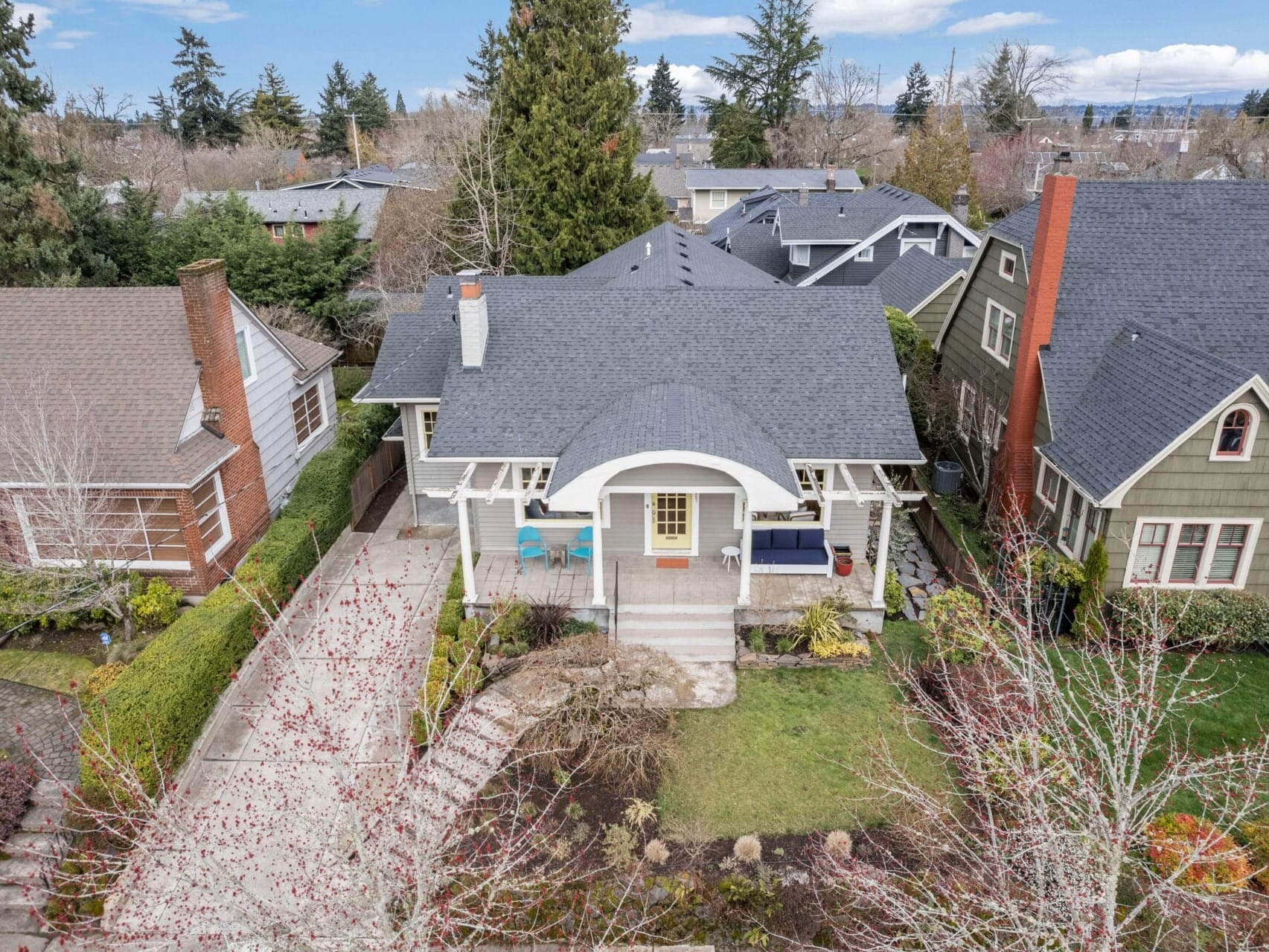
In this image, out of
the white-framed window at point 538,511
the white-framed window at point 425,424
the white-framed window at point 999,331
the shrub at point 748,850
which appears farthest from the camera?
the white-framed window at point 999,331

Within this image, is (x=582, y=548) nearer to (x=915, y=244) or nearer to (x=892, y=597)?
(x=892, y=597)

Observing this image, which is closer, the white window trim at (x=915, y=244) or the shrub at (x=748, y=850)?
the shrub at (x=748, y=850)

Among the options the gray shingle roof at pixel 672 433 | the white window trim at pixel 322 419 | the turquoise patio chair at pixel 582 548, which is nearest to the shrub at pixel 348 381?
the white window trim at pixel 322 419

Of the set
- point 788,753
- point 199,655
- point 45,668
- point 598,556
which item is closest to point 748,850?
point 788,753

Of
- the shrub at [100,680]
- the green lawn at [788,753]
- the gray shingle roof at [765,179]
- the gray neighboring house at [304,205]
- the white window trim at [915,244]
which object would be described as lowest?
the green lawn at [788,753]

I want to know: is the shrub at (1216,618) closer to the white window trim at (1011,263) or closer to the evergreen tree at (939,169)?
the white window trim at (1011,263)

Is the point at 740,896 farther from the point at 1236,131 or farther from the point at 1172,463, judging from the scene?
the point at 1236,131
